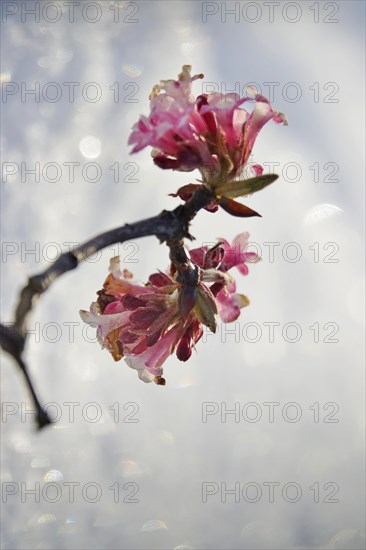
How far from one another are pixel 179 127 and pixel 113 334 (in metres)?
1.64

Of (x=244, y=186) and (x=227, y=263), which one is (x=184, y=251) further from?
(x=227, y=263)

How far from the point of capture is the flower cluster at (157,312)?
431 cm

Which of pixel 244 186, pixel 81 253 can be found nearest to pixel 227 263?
pixel 244 186

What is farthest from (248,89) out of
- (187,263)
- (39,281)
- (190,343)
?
(39,281)

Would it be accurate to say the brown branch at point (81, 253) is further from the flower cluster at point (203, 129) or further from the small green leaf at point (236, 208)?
the flower cluster at point (203, 129)

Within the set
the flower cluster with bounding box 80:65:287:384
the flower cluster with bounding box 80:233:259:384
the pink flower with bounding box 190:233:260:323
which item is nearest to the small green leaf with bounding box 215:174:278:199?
the flower cluster with bounding box 80:65:287:384

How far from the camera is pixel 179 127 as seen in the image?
3.63m

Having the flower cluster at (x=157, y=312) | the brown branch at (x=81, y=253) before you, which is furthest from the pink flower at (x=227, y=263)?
the brown branch at (x=81, y=253)

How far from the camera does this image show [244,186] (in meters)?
3.73

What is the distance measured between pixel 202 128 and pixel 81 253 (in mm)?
1952

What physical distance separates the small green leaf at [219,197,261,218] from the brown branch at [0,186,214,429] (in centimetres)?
12

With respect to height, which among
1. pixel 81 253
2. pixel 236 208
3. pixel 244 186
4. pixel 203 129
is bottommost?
pixel 81 253

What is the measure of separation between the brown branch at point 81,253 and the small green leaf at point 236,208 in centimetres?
12

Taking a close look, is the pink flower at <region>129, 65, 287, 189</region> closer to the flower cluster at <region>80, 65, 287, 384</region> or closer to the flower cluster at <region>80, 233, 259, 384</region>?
the flower cluster at <region>80, 65, 287, 384</region>
